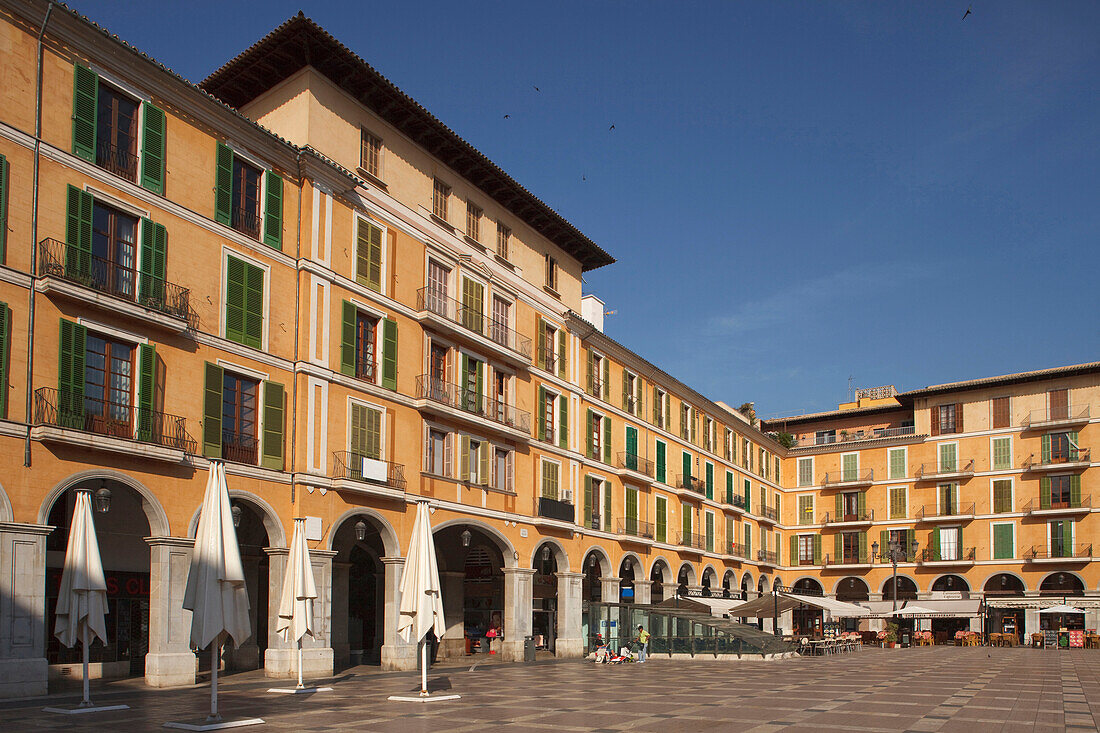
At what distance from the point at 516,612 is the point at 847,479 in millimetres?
39329

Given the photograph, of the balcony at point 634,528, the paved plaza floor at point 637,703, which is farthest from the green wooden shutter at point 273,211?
the balcony at point 634,528

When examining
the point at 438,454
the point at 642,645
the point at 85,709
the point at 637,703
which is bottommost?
the point at 642,645

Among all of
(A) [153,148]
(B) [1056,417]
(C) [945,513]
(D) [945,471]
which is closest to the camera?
(A) [153,148]

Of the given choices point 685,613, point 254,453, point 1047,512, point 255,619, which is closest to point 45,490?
point 254,453

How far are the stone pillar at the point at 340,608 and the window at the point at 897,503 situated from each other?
45.2 meters

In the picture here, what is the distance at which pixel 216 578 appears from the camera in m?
15.7

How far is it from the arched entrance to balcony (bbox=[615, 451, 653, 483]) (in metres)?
23.5

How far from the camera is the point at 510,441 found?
36656mm

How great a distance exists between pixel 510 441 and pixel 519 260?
7.56m

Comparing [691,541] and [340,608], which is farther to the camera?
[691,541]

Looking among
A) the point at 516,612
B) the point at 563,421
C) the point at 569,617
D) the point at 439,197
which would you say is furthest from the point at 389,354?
the point at 569,617

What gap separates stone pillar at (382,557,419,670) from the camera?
2966 centimetres

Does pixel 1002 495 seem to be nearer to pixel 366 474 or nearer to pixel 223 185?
pixel 366 474

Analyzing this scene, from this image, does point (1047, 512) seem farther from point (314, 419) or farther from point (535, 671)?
point (314, 419)
